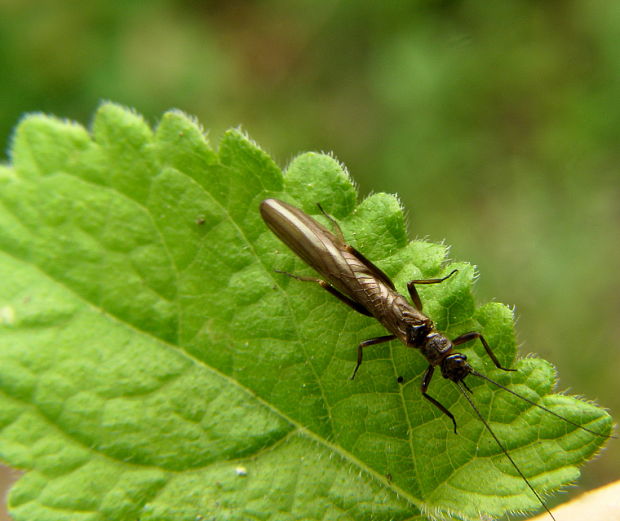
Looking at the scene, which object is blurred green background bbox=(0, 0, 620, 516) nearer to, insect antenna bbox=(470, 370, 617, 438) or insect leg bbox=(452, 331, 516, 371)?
insect leg bbox=(452, 331, 516, 371)

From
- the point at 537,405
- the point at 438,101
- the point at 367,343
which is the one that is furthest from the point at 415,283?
the point at 438,101

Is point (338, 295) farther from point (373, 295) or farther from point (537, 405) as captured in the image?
point (537, 405)

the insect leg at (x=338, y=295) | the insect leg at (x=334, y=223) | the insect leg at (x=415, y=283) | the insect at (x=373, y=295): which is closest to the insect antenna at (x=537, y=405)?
the insect at (x=373, y=295)

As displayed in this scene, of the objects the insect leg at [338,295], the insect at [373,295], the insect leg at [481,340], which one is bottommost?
the insect leg at [338,295]

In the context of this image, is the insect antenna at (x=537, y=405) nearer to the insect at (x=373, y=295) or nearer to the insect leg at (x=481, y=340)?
the insect at (x=373, y=295)

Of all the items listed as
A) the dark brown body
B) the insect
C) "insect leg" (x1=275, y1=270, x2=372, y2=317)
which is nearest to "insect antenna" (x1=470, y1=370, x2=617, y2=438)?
the insect

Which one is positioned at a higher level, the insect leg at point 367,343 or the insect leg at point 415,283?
the insect leg at point 415,283
